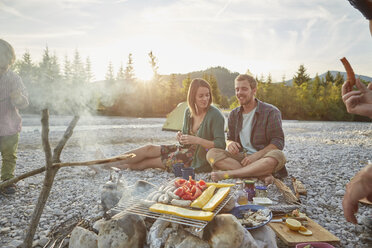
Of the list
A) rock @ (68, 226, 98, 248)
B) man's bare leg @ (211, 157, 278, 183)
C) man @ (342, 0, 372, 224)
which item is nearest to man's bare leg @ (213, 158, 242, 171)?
man's bare leg @ (211, 157, 278, 183)

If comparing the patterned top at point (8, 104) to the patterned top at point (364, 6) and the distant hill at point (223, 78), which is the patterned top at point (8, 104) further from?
the distant hill at point (223, 78)

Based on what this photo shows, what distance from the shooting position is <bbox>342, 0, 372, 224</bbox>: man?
1.26 metres

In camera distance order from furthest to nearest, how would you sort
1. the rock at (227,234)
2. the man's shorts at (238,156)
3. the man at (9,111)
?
the man's shorts at (238,156), the man at (9,111), the rock at (227,234)

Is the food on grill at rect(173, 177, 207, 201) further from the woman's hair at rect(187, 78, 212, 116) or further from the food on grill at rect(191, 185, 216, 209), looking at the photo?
the woman's hair at rect(187, 78, 212, 116)

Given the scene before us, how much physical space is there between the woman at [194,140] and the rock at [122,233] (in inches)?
98.5

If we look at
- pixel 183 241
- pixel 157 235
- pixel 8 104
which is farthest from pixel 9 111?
pixel 183 241

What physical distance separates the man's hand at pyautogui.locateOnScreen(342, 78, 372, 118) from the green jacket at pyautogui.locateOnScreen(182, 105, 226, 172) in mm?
3279

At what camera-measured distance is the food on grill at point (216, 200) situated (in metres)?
2.23

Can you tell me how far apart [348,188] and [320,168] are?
536 centimetres

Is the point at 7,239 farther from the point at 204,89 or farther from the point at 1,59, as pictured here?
the point at 204,89

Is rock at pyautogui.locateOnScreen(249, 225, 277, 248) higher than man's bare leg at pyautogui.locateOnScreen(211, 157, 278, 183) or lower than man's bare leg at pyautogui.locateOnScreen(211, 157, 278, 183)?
lower

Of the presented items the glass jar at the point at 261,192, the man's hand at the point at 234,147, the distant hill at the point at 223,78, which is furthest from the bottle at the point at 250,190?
the distant hill at the point at 223,78

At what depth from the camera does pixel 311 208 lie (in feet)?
11.6

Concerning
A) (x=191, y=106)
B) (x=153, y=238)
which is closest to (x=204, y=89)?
(x=191, y=106)
